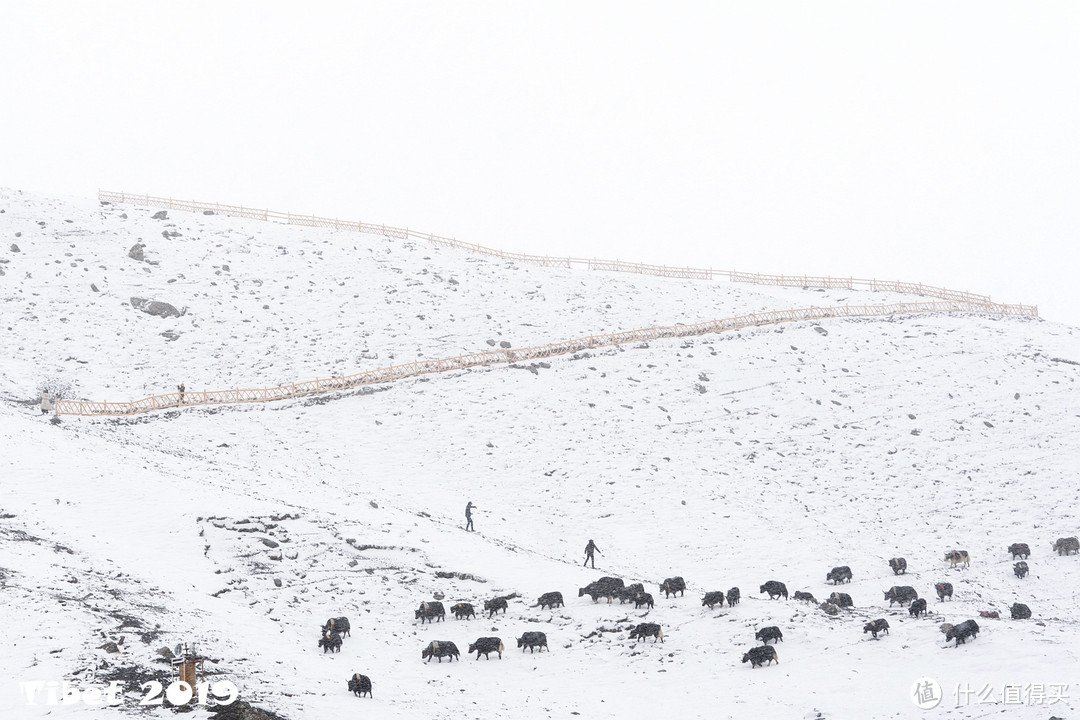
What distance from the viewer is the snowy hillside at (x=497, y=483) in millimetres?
19375

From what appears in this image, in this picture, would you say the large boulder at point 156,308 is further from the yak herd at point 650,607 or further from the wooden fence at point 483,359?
the yak herd at point 650,607

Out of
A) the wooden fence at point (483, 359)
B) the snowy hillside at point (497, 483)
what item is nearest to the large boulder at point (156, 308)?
the snowy hillside at point (497, 483)

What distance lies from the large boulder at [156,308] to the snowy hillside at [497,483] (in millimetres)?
674

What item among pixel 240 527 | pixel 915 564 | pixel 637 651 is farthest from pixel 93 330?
pixel 915 564

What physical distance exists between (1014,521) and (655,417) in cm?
1649

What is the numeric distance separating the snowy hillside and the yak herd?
0.33m

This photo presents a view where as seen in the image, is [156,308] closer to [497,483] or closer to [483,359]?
[483,359]

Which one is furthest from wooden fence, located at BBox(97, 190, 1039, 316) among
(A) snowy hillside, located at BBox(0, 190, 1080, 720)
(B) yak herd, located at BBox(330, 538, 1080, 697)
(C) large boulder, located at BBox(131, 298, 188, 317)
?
(B) yak herd, located at BBox(330, 538, 1080, 697)

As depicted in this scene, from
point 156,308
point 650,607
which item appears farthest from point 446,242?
point 650,607

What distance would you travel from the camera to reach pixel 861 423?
1727 inches

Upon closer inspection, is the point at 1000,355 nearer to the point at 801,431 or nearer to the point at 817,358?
the point at 817,358

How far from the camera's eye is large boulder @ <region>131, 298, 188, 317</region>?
53500mm

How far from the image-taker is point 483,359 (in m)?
49.1

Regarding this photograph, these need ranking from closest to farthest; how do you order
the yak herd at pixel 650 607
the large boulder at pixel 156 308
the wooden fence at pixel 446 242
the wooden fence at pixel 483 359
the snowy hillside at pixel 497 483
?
the snowy hillside at pixel 497 483 → the yak herd at pixel 650 607 → the wooden fence at pixel 483 359 → the large boulder at pixel 156 308 → the wooden fence at pixel 446 242
